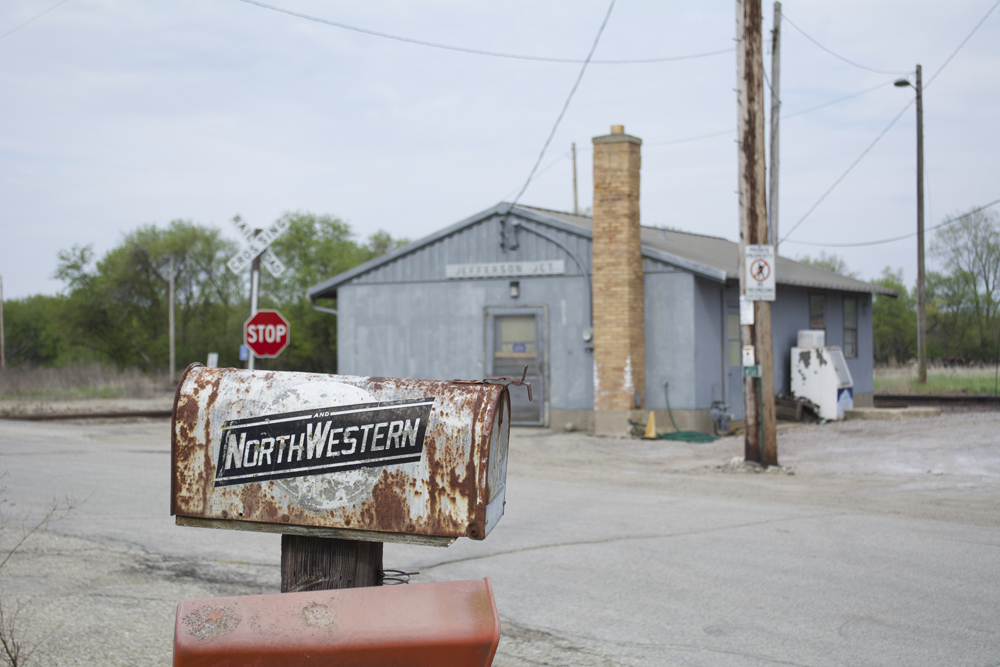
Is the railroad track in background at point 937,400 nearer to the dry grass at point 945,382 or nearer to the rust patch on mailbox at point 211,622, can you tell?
the dry grass at point 945,382

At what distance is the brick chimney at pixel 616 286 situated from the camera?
17516mm

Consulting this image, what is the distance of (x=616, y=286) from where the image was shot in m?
17.6

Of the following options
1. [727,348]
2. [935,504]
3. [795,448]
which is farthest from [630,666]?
[727,348]

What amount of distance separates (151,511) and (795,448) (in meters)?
10.6

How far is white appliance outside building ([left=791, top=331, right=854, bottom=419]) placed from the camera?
1853cm

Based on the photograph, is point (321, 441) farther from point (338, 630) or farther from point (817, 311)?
point (817, 311)

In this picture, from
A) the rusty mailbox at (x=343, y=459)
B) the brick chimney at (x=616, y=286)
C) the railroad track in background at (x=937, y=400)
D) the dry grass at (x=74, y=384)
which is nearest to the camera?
the rusty mailbox at (x=343, y=459)

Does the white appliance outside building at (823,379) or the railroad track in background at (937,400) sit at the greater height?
the white appliance outside building at (823,379)

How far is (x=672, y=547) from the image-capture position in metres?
6.92

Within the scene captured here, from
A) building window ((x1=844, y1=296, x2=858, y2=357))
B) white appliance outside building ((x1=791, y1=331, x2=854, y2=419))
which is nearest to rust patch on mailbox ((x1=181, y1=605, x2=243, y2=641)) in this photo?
white appliance outside building ((x1=791, y1=331, x2=854, y2=419))

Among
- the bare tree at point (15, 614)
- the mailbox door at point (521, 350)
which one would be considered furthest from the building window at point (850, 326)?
the bare tree at point (15, 614)

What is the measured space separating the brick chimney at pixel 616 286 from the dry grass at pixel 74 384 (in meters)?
23.7

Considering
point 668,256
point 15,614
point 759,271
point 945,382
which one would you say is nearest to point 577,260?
point 668,256

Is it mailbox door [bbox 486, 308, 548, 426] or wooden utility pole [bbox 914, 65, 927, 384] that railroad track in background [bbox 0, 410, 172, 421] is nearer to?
mailbox door [bbox 486, 308, 548, 426]
